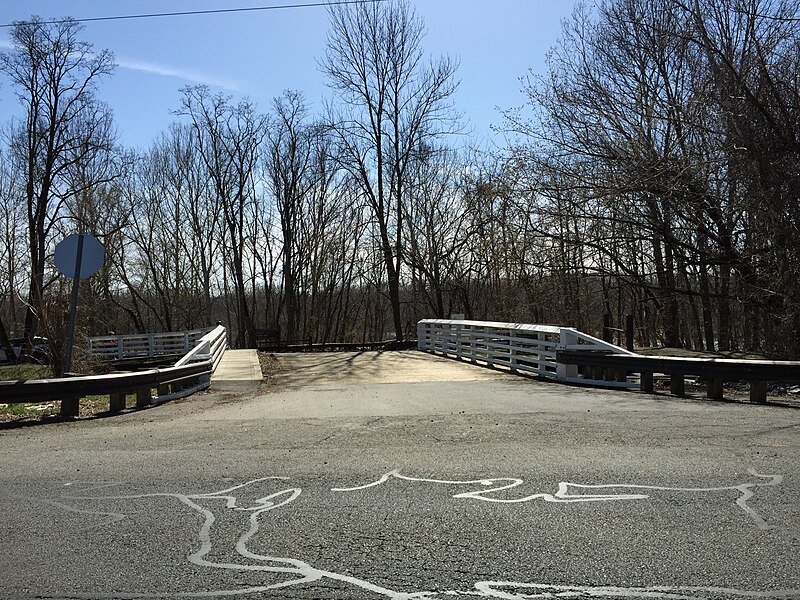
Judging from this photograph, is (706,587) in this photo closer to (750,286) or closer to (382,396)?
(382,396)

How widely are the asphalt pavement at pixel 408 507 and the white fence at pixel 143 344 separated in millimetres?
22372

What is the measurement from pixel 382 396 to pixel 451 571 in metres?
8.17

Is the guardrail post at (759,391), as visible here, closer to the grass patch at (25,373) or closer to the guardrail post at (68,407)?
the guardrail post at (68,407)

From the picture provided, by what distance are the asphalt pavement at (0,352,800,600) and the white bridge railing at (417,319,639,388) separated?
436 centimetres

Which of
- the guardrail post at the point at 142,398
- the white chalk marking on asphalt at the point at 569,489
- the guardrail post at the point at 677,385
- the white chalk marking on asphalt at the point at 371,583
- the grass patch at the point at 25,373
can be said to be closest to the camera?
the white chalk marking on asphalt at the point at 371,583

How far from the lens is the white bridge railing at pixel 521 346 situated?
13.6 metres

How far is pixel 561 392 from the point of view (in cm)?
1208

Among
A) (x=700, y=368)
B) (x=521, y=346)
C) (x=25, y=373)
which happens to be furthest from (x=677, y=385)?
(x=25, y=373)

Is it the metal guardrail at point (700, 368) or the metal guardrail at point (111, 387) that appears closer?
the metal guardrail at point (111, 387)

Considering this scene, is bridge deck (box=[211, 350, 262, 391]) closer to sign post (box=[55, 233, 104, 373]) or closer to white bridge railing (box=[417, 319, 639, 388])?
sign post (box=[55, 233, 104, 373])

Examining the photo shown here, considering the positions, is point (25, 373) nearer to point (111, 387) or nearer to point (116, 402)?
point (116, 402)

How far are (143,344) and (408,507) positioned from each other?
1134 inches

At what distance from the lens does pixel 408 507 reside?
488cm

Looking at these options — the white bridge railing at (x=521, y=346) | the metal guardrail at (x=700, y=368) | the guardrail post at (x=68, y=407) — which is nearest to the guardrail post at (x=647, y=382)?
the metal guardrail at (x=700, y=368)
